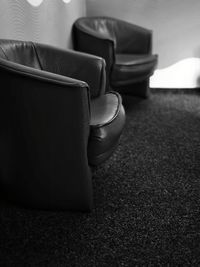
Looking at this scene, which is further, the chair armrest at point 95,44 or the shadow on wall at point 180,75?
the shadow on wall at point 180,75

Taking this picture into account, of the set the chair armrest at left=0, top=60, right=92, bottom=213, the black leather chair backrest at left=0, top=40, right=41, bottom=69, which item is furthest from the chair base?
the chair armrest at left=0, top=60, right=92, bottom=213

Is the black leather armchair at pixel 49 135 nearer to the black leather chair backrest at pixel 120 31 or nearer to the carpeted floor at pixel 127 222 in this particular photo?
the carpeted floor at pixel 127 222

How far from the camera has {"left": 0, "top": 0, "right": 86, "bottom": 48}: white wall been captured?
5.95ft

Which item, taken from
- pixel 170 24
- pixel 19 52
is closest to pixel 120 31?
pixel 170 24

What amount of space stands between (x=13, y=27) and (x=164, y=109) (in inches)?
68.1

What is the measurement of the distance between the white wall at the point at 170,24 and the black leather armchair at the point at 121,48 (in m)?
0.25

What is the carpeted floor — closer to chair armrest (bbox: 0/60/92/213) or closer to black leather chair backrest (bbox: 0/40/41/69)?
chair armrest (bbox: 0/60/92/213)

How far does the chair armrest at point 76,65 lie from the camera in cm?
196

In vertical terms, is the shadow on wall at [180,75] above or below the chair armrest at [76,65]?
below

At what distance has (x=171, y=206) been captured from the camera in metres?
1.66

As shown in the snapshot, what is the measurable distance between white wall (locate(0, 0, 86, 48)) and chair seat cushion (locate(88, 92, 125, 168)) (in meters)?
0.71

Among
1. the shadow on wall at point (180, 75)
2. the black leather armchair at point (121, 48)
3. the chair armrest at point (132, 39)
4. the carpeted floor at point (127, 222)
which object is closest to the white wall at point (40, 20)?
the black leather armchair at point (121, 48)

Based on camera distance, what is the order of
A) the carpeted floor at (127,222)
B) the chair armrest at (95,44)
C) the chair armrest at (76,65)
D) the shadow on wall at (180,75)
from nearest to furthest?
the carpeted floor at (127,222) → the chair armrest at (76,65) → the chair armrest at (95,44) → the shadow on wall at (180,75)

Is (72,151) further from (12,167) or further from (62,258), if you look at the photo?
(62,258)
